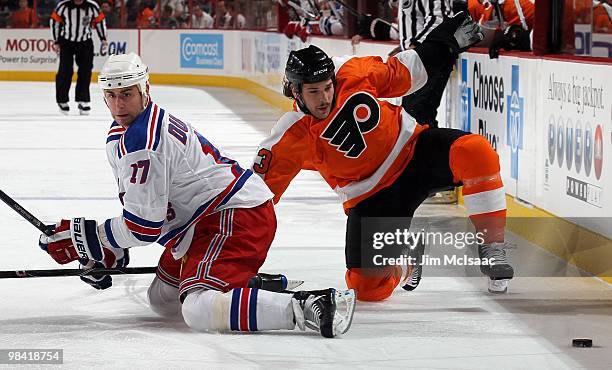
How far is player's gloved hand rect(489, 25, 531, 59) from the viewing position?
576cm

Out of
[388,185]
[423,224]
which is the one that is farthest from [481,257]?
[423,224]

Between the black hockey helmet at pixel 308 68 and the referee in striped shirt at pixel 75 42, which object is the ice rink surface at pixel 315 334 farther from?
the referee in striped shirt at pixel 75 42

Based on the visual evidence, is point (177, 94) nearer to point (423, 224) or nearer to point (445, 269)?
point (423, 224)

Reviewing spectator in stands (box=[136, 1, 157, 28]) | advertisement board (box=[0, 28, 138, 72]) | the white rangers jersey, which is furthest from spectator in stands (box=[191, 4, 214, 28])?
the white rangers jersey

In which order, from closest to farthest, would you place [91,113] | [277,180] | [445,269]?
[277,180] → [445,269] → [91,113]

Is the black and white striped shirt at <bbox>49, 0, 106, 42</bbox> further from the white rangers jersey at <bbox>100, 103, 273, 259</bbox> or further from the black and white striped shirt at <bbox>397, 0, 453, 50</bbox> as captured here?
the white rangers jersey at <bbox>100, 103, 273, 259</bbox>

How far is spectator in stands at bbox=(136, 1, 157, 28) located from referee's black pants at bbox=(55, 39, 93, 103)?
5.00 metres

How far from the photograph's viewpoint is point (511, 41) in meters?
5.77

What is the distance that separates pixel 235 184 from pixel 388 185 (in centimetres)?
70

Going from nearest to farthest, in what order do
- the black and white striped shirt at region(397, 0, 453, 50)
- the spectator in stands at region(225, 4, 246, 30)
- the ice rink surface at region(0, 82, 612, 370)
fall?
the ice rink surface at region(0, 82, 612, 370) < the black and white striped shirt at region(397, 0, 453, 50) < the spectator in stands at region(225, 4, 246, 30)

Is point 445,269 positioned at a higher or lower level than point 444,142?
lower

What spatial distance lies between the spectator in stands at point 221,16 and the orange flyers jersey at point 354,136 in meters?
13.5

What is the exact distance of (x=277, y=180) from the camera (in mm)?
3900

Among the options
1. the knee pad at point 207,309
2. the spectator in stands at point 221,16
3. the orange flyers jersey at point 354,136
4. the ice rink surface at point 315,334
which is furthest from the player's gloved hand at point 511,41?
the spectator in stands at point 221,16
